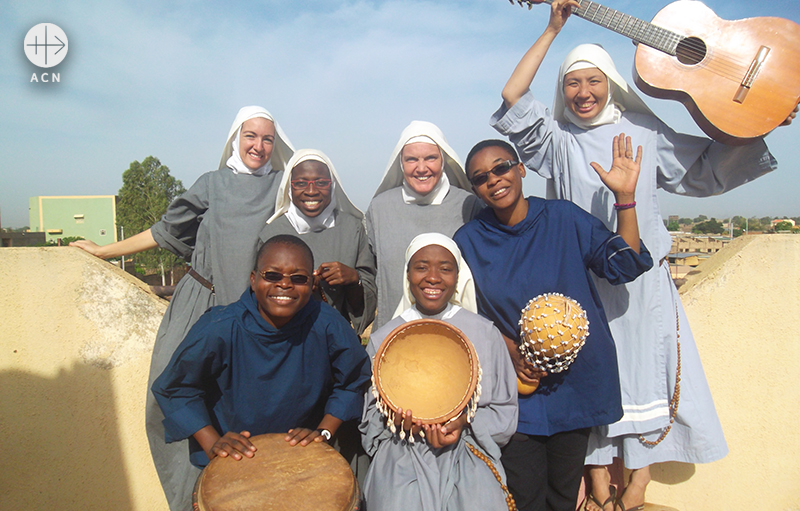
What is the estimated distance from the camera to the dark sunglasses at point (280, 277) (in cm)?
233

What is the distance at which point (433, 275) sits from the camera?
252cm

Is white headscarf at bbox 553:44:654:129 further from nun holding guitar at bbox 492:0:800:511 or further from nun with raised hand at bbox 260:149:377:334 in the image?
nun with raised hand at bbox 260:149:377:334

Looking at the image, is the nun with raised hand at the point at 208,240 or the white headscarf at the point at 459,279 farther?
the nun with raised hand at the point at 208,240

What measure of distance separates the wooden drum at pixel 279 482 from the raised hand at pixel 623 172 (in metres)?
1.96

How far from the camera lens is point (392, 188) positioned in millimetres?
3588

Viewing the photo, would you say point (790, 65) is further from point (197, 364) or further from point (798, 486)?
point (197, 364)

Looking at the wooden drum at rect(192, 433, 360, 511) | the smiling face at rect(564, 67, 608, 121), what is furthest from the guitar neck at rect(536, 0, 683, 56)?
the wooden drum at rect(192, 433, 360, 511)

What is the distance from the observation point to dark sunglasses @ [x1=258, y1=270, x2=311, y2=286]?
7.65ft

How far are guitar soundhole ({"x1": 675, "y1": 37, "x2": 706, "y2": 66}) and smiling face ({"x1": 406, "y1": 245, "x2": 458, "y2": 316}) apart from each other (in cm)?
187

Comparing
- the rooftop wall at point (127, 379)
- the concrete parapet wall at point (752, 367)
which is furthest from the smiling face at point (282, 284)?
the concrete parapet wall at point (752, 367)

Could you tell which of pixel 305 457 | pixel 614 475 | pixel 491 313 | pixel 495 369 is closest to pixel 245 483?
pixel 305 457

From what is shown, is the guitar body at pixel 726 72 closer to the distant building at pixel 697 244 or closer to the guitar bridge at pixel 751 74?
the guitar bridge at pixel 751 74

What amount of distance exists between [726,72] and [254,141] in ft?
9.88

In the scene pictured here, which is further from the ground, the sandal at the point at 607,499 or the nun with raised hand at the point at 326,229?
the nun with raised hand at the point at 326,229
